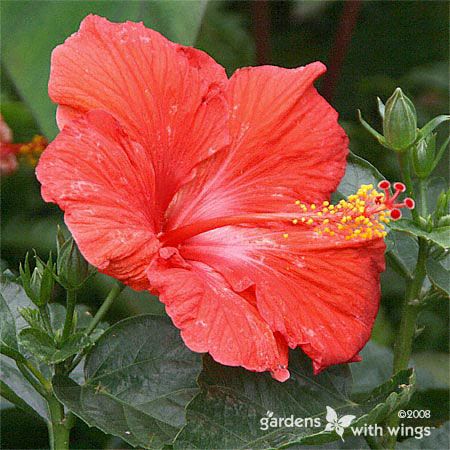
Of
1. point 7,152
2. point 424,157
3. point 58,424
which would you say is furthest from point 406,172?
point 7,152

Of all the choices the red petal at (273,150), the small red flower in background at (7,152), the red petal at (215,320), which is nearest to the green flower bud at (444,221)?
the red petal at (273,150)

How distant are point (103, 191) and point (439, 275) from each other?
1.39 ft

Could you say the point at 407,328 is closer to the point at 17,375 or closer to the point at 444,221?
the point at 444,221

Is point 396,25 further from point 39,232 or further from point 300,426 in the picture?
point 300,426

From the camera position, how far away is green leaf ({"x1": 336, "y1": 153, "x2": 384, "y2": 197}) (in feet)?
3.79

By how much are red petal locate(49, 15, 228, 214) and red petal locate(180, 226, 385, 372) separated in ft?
0.36

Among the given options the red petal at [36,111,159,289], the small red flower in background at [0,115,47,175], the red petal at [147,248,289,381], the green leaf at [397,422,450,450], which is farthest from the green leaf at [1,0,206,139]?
the green leaf at [397,422,450,450]

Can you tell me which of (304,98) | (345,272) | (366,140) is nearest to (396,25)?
(366,140)

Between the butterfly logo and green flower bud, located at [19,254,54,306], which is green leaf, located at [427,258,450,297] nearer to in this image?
the butterfly logo

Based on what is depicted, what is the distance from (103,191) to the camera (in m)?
0.96

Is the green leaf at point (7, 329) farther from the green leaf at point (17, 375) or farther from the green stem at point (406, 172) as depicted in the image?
the green stem at point (406, 172)

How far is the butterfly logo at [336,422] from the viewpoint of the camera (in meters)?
0.94

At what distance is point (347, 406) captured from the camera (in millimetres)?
1066

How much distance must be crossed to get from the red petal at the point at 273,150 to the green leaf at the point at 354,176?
0.12 feet
